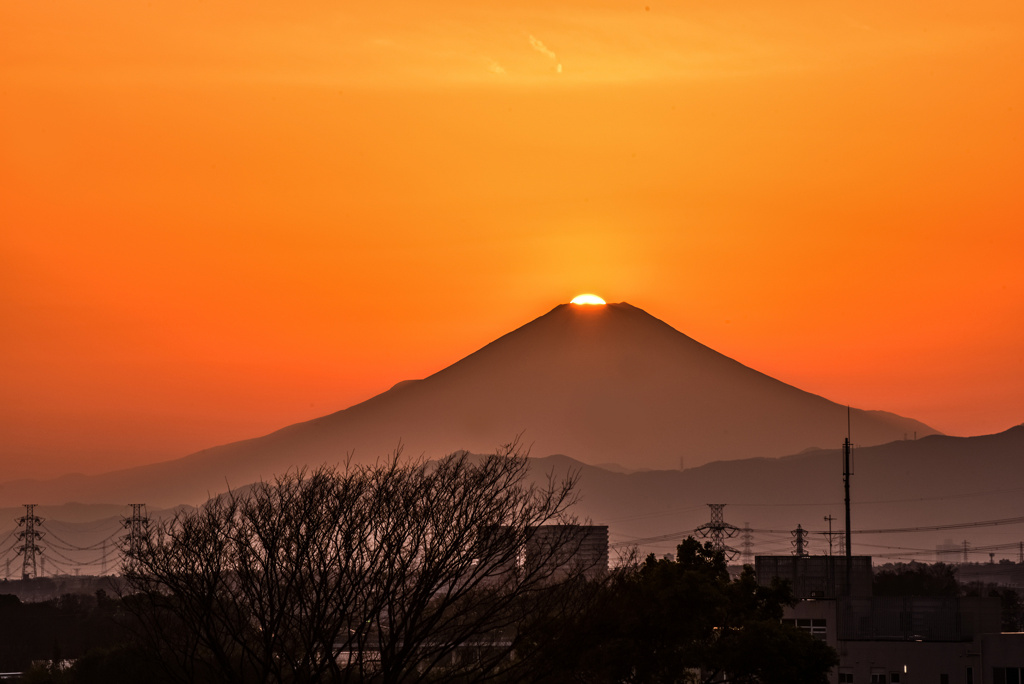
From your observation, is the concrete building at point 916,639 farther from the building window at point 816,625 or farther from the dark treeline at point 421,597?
the dark treeline at point 421,597

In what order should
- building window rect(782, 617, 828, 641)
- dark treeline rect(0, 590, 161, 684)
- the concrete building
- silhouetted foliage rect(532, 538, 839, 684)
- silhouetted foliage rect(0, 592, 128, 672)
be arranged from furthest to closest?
silhouetted foliage rect(0, 592, 128, 672), dark treeline rect(0, 590, 161, 684), building window rect(782, 617, 828, 641), the concrete building, silhouetted foliage rect(532, 538, 839, 684)

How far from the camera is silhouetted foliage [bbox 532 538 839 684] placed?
132 feet

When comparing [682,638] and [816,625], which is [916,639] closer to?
[816,625]

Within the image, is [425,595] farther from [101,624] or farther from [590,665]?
[101,624]

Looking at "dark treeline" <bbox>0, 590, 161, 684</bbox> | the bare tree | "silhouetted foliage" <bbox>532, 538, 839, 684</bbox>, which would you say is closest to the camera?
the bare tree

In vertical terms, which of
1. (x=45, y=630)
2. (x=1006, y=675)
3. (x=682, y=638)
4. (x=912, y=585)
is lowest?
(x=45, y=630)

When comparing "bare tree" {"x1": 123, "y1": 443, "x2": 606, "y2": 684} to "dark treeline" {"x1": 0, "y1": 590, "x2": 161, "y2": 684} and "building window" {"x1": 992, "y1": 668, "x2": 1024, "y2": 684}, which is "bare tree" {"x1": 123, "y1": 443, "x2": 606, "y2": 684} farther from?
"dark treeline" {"x1": 0, "y1": 590, "x2": 161, "y2": 684}

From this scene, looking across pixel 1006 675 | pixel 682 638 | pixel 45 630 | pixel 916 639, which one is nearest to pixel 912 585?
pixel 45 630

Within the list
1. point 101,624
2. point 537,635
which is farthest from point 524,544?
point 101,624

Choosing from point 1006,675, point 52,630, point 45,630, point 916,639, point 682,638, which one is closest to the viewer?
point 682,638

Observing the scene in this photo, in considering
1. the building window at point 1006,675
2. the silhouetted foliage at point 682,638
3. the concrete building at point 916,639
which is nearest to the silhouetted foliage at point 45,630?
the concrete building at point 916,639

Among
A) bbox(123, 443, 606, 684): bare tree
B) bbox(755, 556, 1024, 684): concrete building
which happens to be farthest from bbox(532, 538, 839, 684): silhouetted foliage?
bbox(755, 556, 1024, 684): concrete building

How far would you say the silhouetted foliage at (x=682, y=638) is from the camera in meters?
40.1

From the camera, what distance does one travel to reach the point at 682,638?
41.2 meters
